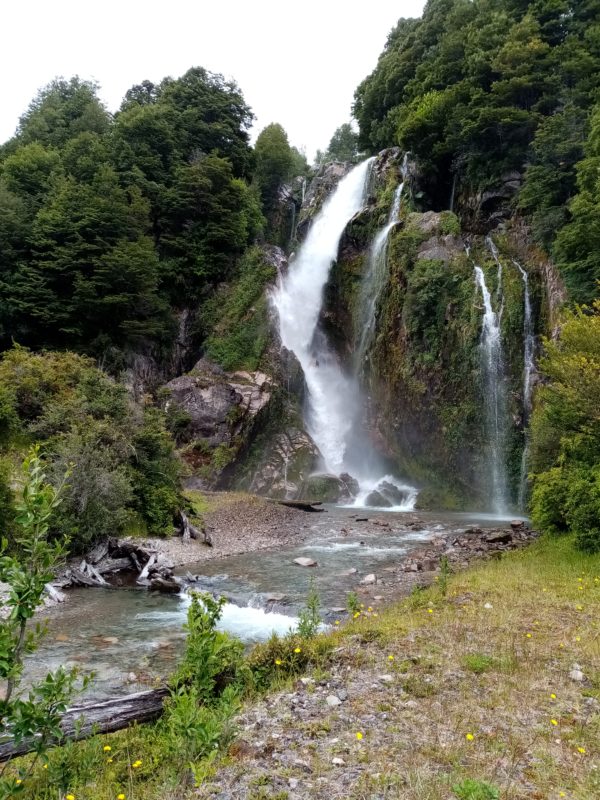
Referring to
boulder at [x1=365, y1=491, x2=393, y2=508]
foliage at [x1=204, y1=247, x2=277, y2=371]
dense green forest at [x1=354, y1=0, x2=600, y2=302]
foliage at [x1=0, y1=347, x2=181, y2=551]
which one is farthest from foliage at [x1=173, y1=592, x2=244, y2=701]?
foliage at [x1=204, y1=247, x2=277, y2=371]

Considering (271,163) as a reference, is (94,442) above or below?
below

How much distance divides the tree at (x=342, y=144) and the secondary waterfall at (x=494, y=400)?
160 ft

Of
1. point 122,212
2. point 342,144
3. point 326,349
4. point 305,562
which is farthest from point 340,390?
point 342,144

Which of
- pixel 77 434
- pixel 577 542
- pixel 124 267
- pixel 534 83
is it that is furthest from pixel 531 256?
pixel 77 434

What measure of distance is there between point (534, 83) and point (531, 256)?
11676mm

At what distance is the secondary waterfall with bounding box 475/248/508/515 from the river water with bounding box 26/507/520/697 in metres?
10.4

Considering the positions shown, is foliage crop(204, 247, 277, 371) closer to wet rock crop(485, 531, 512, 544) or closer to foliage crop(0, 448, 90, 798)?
wet rock crop(485, 531, 512, 544)

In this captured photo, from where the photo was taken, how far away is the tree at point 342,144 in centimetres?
7031

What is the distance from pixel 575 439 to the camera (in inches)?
543

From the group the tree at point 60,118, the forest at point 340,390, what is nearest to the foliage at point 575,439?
the forest at point 340,390

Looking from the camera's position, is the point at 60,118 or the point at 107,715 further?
the point at 60,118

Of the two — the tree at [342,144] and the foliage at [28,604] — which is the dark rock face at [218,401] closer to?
the foliage at [28,604]

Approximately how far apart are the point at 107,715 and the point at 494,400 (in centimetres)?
2722

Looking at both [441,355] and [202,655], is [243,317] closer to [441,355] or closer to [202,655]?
[441,355]
